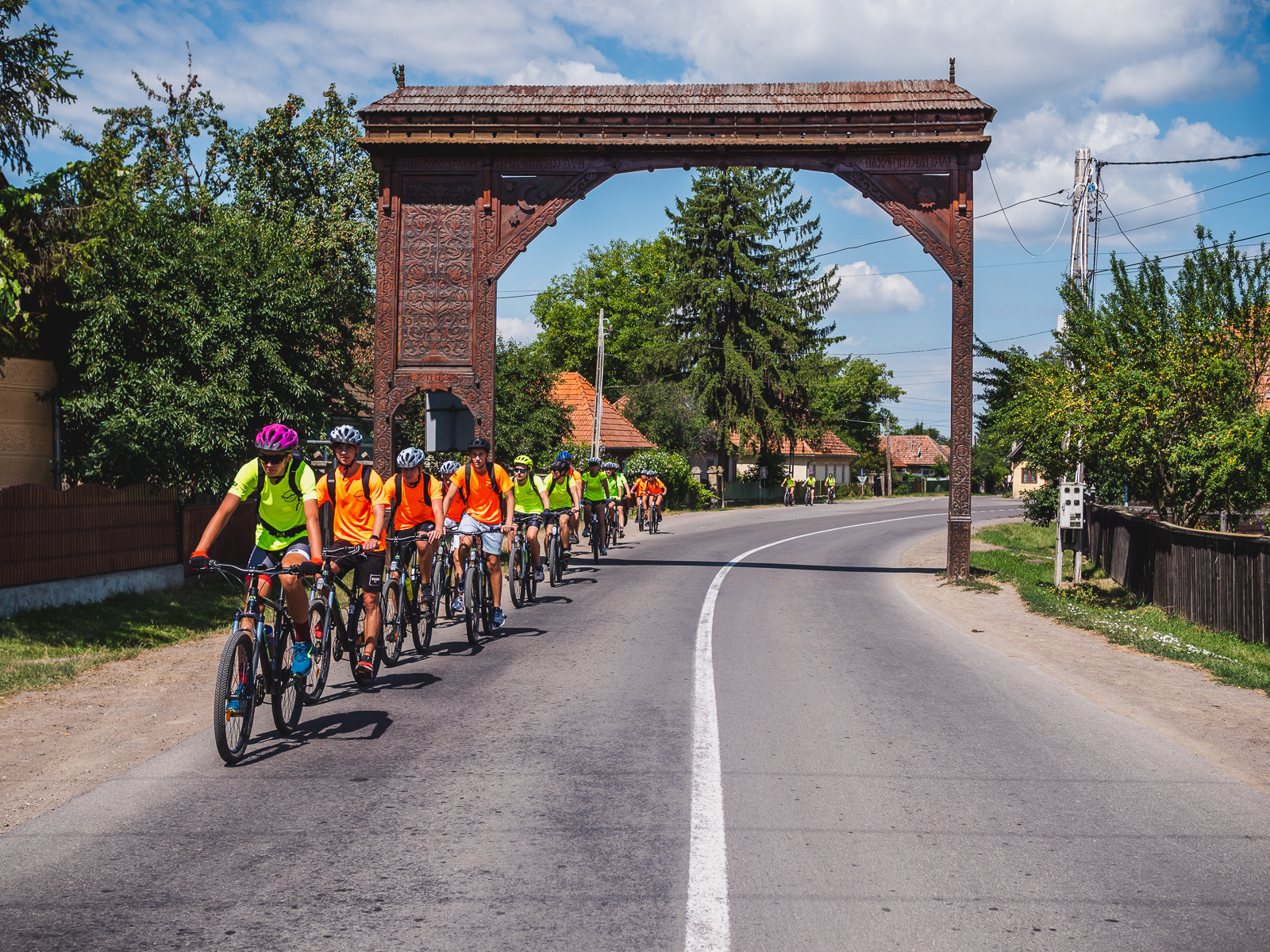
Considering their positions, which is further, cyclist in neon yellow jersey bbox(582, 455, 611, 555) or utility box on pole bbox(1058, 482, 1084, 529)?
cyclist in neon yellow jersey bbox(582, 455, 611, 555)

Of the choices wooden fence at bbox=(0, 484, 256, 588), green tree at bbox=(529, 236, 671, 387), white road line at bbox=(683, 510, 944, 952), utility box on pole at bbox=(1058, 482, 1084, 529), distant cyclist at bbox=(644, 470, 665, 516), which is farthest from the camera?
green tree at bbox=(529, 236, 671, 387)

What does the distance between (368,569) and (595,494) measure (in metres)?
12.8

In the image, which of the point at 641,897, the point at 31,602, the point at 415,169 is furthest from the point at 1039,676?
the point at 415,169

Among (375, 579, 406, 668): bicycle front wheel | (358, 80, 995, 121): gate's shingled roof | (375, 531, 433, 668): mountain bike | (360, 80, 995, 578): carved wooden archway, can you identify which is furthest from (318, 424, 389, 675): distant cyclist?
(358, 80, 995, 121): gate's shingled roof

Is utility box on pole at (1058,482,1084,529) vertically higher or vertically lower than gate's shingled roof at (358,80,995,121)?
lower

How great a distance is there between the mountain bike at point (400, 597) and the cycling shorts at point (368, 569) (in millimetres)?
307

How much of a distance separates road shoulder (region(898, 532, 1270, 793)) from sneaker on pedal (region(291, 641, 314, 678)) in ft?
18.8

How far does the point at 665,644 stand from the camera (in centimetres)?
1070

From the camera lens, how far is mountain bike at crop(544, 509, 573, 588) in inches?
651

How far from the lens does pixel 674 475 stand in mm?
48969

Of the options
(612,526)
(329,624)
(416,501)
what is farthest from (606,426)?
(329,624)

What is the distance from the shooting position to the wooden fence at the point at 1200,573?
12758 mm

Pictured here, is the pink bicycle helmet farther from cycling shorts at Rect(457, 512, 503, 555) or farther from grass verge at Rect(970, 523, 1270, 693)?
grass verge at Rect(970, 523, 1270, 693)

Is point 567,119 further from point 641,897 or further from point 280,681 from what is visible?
point 641,897
